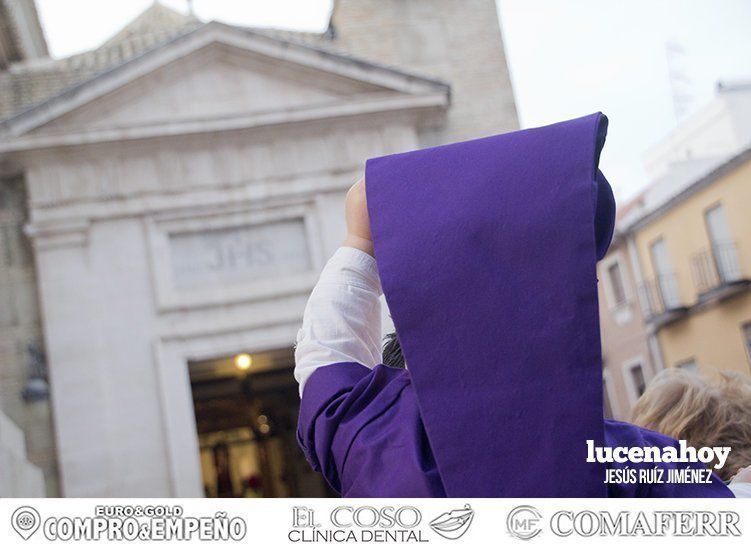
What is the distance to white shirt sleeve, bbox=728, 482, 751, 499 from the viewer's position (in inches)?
35.2

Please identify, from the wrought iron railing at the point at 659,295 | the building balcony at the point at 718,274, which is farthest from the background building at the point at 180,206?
the wrought iron railing at the point at 659,295

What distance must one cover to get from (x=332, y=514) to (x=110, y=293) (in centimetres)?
530

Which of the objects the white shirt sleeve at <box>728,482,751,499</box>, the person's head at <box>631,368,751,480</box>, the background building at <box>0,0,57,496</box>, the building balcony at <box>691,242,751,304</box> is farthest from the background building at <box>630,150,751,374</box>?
the white shirt sleeve at <box>728,482,751,499</box>

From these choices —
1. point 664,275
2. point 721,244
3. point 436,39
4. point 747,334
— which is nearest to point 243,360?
point 436,39

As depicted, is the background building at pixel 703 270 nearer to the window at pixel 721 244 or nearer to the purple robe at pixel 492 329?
the window at pixel 721 244

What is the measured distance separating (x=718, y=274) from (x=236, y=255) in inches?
198

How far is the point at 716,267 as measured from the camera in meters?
9.43

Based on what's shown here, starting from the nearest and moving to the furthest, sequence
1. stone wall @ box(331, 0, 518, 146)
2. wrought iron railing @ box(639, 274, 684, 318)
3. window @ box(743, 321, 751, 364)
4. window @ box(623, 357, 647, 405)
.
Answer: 1. stone wall @ box(331, 0, 518, 146)
2. window @ box(623, 357, 647, 405)
3. window @ box(743, 321, 751, 364)
4. wrought iron railing @ box(639, 274, 684, 318)

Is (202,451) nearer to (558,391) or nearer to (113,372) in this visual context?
(113,372)

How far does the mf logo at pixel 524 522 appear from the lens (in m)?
0.78

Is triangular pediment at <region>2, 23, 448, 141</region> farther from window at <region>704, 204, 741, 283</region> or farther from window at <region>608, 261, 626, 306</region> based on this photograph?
window at <region>608, 261, 626, 306</region>

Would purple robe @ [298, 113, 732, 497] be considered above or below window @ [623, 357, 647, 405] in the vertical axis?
above

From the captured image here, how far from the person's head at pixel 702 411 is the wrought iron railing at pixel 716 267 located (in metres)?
7.87

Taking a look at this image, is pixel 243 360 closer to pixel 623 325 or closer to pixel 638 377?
pixel 638 377
